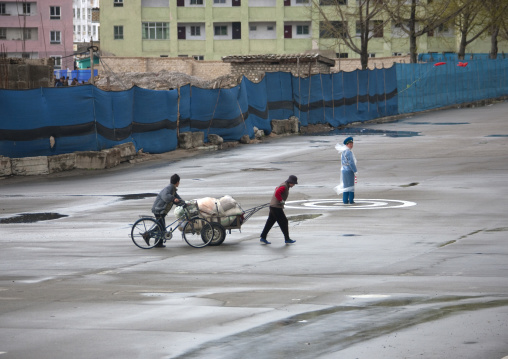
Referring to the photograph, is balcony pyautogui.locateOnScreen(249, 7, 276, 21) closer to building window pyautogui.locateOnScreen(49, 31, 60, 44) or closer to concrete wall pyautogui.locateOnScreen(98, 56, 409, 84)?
concrete wall pyautogui.locateOnScreen(98, 56, 409, 84)

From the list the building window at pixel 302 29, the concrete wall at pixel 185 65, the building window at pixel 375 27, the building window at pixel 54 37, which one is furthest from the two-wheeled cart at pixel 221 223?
the building window at pixel 54 37

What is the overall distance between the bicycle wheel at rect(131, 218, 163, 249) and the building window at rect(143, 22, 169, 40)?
89.4 m

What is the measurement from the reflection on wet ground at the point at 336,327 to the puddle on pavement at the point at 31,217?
1198 centimetres

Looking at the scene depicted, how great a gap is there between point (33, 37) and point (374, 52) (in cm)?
4583

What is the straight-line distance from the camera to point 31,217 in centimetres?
2250

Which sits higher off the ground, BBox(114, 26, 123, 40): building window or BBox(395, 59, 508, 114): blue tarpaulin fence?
BBox(114, 26, 123, 40): building window

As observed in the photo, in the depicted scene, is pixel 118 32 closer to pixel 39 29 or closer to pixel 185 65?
pixel 185 65

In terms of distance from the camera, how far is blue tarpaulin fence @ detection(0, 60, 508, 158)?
31812mm

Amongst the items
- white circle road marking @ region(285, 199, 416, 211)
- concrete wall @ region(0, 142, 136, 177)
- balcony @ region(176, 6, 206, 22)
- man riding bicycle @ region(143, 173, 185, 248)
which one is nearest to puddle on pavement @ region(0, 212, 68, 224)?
man riding bicycle @ region(143, 173, 185, 248)

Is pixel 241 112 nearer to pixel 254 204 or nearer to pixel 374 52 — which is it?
pixel 254 204

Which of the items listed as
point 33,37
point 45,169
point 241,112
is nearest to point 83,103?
point 45,169

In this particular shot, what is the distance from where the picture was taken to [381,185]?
26.7 metres

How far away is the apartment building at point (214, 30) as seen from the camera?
10475 centimetres

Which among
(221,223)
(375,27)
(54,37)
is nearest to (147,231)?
(221,223)
